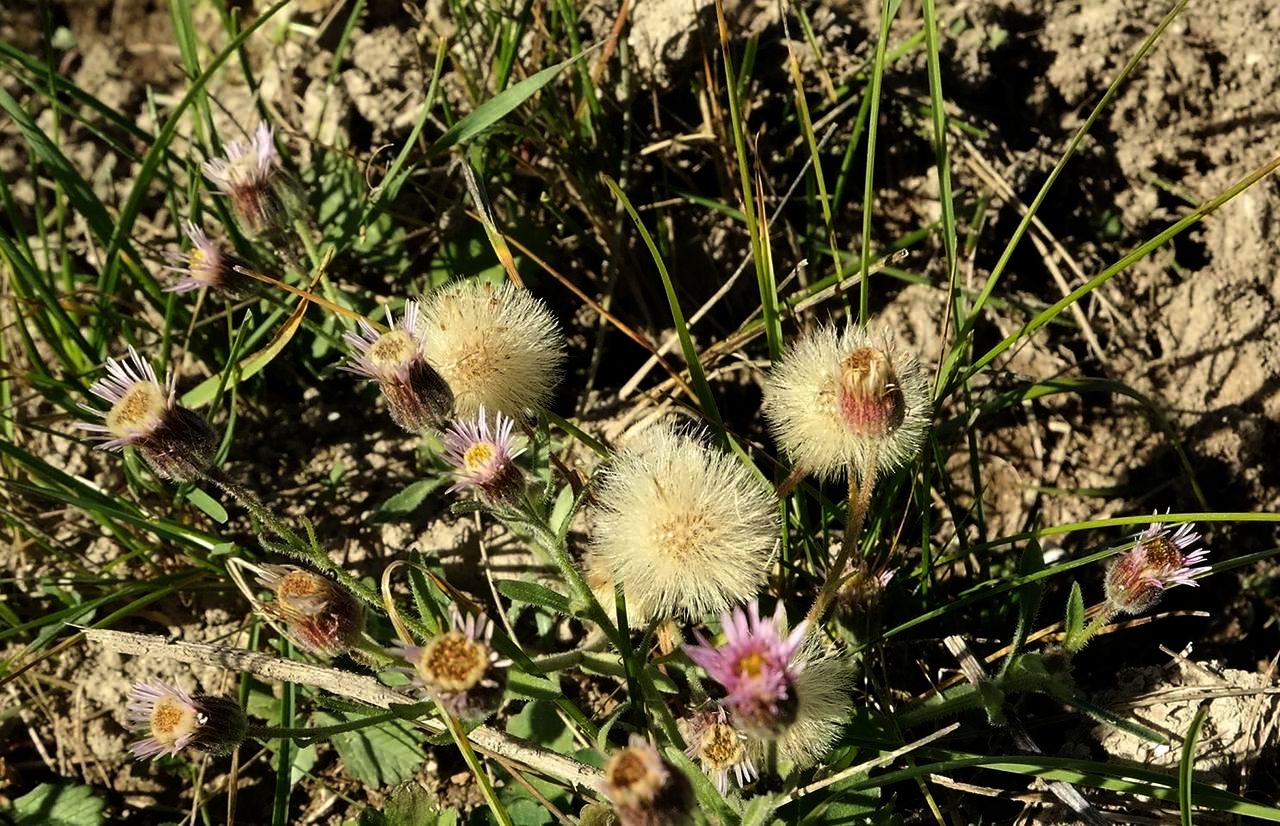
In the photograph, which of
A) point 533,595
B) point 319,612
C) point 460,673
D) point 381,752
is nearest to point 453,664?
point 460,673

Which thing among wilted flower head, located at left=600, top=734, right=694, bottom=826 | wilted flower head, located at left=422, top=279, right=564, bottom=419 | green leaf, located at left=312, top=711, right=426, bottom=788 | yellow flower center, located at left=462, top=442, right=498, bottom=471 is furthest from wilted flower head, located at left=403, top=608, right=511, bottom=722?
green leaf, located at left=312, top=711, right=426, bottom=788

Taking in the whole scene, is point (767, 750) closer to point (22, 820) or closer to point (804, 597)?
point (804, 597)

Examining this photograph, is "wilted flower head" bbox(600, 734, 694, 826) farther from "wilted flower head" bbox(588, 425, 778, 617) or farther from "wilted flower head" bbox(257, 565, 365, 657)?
"wilted flower head" bbox(257, 565, 365, 657)

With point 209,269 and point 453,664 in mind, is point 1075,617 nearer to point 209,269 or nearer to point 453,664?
point 453,664

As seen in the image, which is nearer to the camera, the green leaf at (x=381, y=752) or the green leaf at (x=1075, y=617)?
the green leaf at (x=1075, y=617)

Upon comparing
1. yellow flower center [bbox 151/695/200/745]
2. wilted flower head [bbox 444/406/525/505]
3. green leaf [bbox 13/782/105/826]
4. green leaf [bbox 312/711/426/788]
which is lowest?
green leaf [bbox 13/782/105/826]

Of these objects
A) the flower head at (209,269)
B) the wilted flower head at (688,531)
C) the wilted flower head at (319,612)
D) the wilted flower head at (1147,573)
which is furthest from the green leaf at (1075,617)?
the flower head at (209,269)

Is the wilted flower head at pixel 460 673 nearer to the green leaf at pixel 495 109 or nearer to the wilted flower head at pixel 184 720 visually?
the wilted flower head at pixel 184 720
